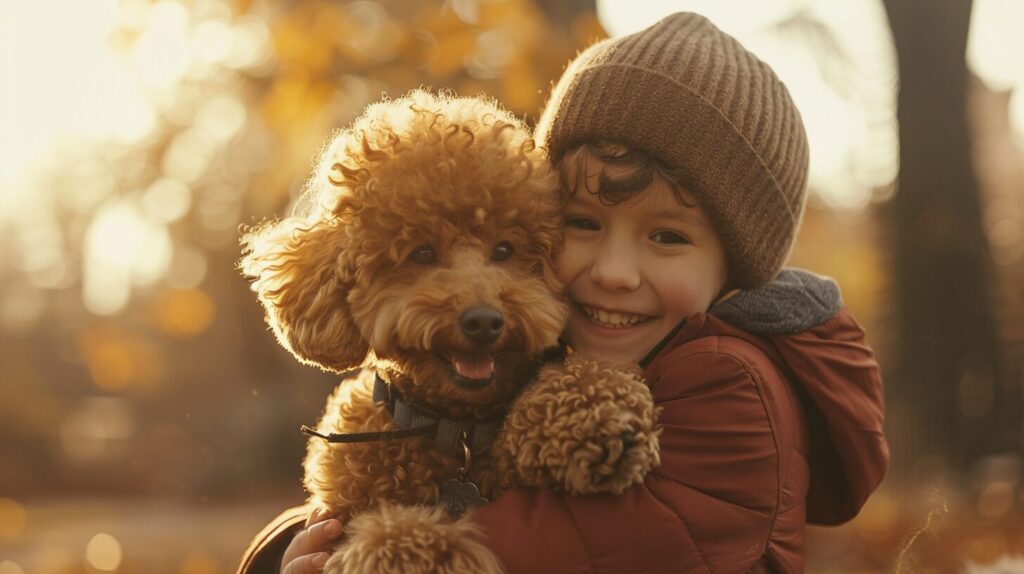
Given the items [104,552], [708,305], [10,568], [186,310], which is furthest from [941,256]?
[186,310]

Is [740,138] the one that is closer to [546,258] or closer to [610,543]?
[546,258]

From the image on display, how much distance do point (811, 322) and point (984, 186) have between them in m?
4.66

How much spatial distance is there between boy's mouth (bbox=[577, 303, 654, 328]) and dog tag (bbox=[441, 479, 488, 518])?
0.58 meters

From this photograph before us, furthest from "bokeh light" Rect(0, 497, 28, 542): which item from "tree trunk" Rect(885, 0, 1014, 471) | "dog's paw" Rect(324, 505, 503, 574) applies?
"dog's paw" Rect(324, 505, 503, 574)

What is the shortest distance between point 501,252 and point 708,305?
62cm

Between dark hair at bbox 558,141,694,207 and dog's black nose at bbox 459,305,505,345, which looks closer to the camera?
dog's black nose at bbox 459,305,505,345

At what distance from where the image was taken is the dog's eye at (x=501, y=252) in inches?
103

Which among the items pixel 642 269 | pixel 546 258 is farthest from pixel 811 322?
pixel 546 258

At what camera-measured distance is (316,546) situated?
2.51 m

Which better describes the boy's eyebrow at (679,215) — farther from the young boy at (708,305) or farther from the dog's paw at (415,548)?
the dog's paw at (415,548)

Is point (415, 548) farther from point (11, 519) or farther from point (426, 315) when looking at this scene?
point (11, 519)

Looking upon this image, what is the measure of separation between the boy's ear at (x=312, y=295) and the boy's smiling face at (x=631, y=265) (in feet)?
1.90

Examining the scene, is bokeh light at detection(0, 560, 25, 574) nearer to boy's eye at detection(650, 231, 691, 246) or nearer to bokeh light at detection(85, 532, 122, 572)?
bokeh light at detection(85, 532, 122, 572)

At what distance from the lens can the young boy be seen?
235cm
